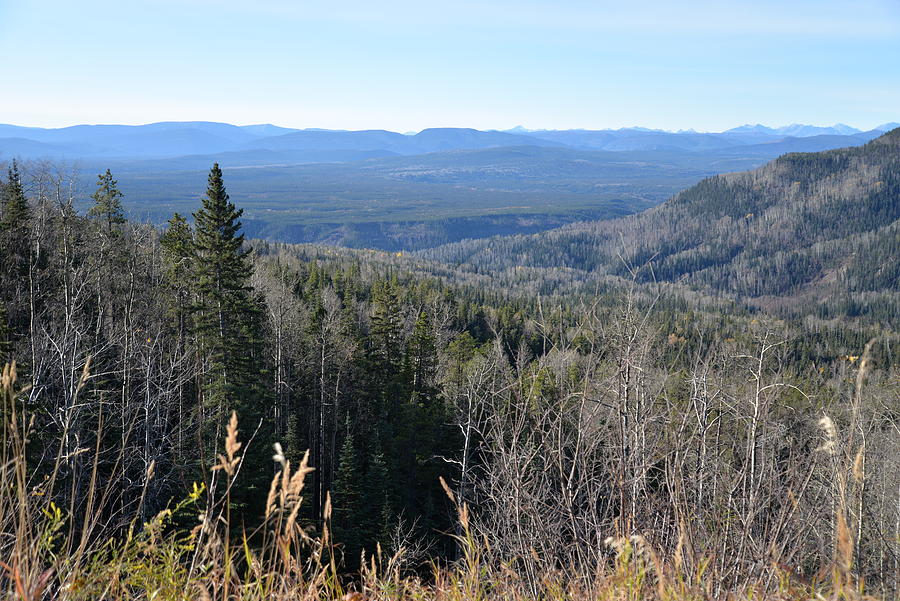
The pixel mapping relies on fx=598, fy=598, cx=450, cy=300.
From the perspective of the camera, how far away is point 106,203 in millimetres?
33938

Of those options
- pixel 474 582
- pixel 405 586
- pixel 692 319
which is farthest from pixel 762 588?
pixel 692 319

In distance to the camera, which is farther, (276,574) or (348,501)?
(348,501)

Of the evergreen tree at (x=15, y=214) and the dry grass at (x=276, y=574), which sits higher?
the evergreen tree at (x=15, y=214)

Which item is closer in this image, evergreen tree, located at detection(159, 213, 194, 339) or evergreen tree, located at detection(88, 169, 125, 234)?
evergreen tree, located at detection(159, 213, 194, 339)

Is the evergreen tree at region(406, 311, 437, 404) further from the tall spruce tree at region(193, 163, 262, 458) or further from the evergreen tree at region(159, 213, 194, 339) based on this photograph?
the tall spruce tree at region(193, 163, 262, 458)

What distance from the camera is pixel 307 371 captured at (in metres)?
28.7

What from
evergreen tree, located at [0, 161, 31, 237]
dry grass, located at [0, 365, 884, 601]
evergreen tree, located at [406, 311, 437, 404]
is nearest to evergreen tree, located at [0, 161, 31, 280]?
evergreen tree, located at [0, 161, 31, 237]

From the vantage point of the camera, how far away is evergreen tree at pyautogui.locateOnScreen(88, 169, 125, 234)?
3359cm

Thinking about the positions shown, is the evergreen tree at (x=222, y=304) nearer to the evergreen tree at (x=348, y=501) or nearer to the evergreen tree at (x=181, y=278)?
the evergreen tree at (x=181, y=278)

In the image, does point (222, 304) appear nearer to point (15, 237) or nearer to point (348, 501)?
point (348, 501)

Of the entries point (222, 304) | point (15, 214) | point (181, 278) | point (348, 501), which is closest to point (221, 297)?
point (222, 304)

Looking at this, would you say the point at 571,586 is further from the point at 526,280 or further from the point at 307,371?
the point at 526,280

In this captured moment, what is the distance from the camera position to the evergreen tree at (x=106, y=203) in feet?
110

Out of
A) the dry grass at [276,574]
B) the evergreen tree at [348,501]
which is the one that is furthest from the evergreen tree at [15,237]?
the dry grass at [276,574]
